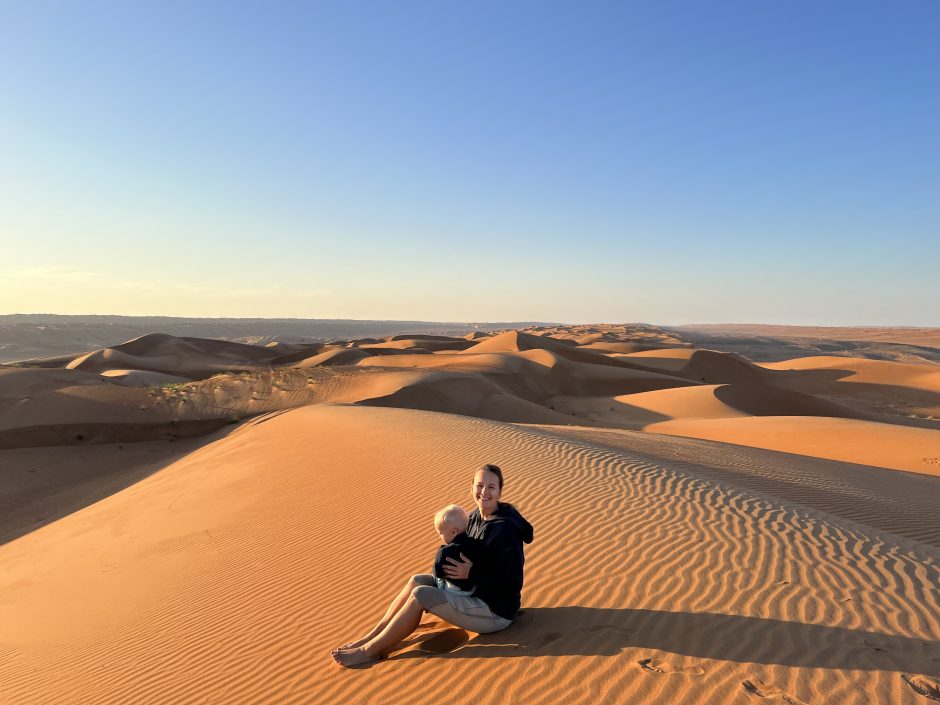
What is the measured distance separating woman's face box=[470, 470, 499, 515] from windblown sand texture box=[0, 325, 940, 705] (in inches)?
37.4

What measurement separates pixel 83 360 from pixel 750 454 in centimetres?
→ 3611

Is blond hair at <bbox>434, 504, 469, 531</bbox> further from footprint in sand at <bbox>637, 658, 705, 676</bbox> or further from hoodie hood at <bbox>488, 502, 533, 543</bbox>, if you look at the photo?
footprint in sand at <bbox>637, 658, 705, 676</bbox>

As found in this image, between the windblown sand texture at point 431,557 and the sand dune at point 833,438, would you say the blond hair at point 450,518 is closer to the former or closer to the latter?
the windblown sand texture at point 431,557

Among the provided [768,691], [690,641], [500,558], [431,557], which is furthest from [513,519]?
[431,557]

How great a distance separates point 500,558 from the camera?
12.1 ft

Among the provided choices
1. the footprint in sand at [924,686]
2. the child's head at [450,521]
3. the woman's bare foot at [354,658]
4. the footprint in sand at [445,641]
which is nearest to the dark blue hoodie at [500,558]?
the child's head at [450,521]

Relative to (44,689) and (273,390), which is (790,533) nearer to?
(44,689)

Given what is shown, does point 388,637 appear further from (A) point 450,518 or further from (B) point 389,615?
(A) point 450,518

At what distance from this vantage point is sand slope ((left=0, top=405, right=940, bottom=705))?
11.4 feet

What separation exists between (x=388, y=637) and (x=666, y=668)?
1752mm

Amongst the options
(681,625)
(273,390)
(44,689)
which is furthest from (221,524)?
(273,390)

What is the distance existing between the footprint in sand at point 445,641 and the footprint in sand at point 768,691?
1.75 metres

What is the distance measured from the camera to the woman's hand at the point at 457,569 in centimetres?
362

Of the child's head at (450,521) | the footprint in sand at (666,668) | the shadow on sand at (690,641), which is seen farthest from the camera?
the child's head at (450,521)
